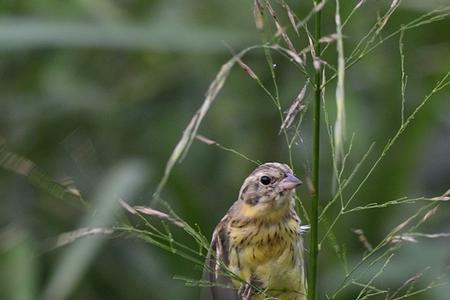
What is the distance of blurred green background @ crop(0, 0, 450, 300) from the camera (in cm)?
426

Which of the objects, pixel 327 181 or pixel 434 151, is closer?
pixel 327 181

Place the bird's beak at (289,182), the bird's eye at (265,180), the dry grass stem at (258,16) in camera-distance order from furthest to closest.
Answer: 1. the bird's eye at (265,180)
2. the bird's beak at (289,182)
3. the dry grass stem at (258,16)

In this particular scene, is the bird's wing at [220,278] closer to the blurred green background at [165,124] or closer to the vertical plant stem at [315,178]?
the vertical plant stem at [315,178]

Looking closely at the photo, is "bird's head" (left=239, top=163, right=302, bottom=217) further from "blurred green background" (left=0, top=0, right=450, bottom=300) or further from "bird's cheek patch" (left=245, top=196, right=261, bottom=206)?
"blurred green background" (left=0, top=0, right=450, bottom=300)

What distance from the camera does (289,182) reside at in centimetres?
247

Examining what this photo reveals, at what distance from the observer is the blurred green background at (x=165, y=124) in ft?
14.0

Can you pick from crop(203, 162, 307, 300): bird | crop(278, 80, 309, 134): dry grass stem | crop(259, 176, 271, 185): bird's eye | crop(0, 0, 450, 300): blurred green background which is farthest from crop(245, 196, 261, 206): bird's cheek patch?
crop(0, 0, 450, 300): blurred green background

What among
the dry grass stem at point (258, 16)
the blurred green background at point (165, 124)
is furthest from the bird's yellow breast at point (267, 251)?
the blurred green background at point (165, 124)

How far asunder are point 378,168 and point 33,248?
120cm

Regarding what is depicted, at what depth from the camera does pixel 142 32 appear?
4340 millimetres

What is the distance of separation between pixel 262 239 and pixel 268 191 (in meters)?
0.20

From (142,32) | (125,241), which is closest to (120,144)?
(125,241)

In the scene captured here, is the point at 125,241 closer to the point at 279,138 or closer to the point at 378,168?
the point at 279,138

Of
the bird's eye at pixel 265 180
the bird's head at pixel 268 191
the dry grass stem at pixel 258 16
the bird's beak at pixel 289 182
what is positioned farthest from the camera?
the bird's eye at pixel 265 180
